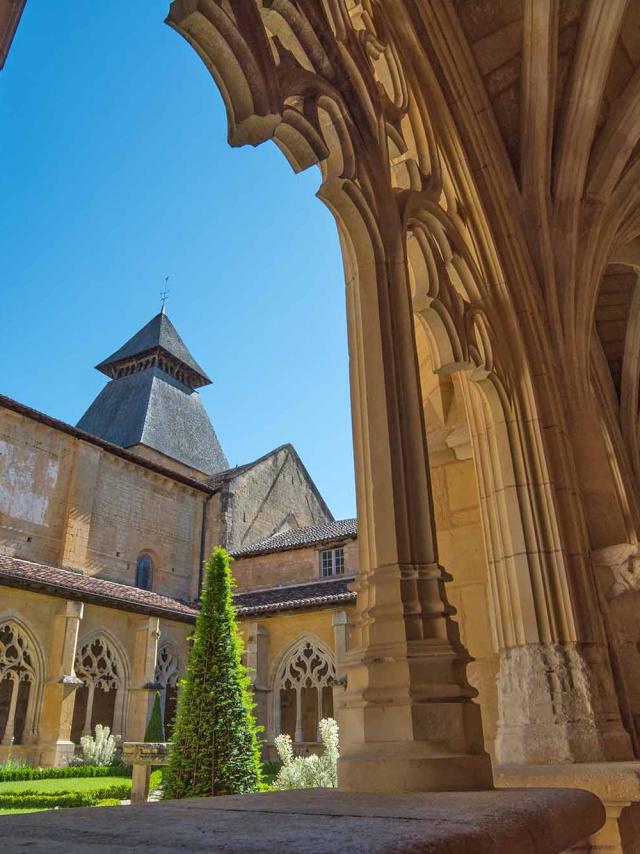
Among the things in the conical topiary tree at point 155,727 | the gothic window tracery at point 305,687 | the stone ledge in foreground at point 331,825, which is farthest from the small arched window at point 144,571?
the stone ledge in foreground at point 331,825

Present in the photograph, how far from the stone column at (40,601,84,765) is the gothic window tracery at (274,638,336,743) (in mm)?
5175

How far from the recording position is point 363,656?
2.01m

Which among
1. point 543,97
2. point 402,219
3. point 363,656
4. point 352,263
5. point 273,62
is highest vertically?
point 543,97

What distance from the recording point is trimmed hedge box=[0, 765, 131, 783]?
11641 millimetres

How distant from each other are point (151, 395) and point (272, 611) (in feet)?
49.0

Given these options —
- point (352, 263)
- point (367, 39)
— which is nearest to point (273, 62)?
point (352, 263)

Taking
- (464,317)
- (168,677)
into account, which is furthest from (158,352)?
(464,317)

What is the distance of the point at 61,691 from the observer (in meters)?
13.7

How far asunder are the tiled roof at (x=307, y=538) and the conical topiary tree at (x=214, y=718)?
389 inches

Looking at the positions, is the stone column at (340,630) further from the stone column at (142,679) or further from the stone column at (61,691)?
the stone column at (61,691)

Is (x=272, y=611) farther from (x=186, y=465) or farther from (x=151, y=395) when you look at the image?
(x=151, y=395)

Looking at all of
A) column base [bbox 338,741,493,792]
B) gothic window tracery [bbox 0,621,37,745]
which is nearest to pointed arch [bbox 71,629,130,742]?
gothic window tracery [bbox 0,621,37,745]

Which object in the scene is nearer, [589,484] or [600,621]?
[600,621]

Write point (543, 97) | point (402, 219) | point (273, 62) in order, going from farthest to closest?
1. point (543, 97)
2. point (402, 219)
3. point (273, 62)
